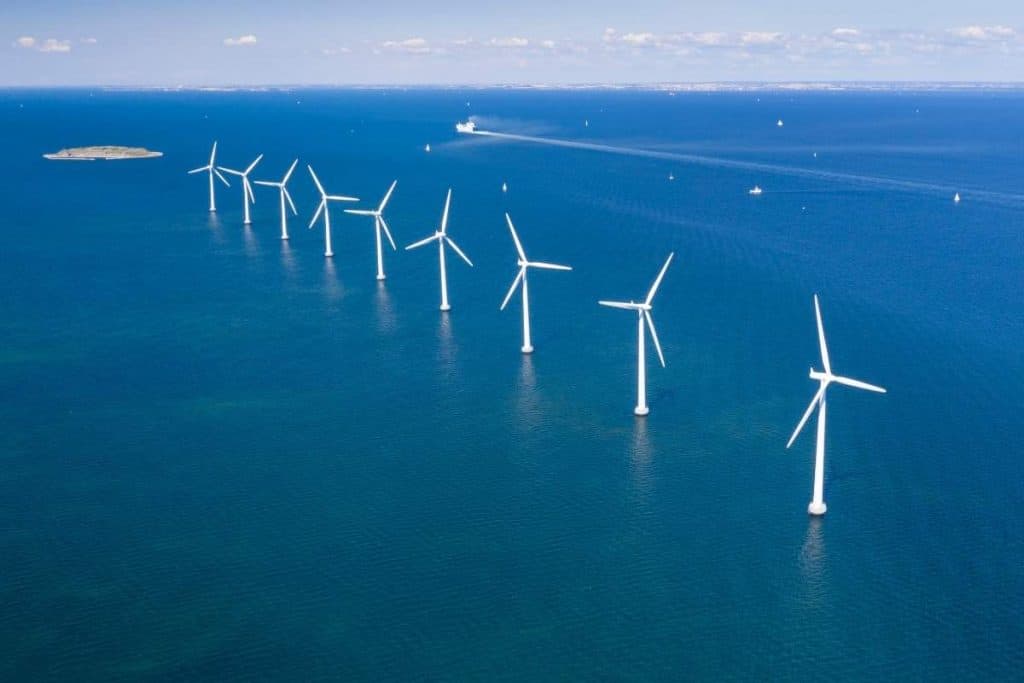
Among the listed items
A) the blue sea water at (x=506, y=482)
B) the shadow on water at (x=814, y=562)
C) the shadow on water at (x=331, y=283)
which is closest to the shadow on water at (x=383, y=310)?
the blue sea water at (x=506, y=482)

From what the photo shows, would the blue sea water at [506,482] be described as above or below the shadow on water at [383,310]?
below

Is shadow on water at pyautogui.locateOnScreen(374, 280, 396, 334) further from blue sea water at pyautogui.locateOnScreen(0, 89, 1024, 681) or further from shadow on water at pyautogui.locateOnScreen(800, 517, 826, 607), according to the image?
shadow on water at pyautogui.locateOnScreen(800, 517, 826, 607)

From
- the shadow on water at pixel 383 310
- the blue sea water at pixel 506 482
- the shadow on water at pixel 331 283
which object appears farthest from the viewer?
the shadow on water at pixel 331 283

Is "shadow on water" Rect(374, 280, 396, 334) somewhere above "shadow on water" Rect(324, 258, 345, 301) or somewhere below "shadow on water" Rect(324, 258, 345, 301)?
below

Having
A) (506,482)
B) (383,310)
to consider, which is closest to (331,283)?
(383,310)

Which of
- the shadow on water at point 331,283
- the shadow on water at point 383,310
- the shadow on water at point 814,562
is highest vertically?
the shadow on water at point 331,283

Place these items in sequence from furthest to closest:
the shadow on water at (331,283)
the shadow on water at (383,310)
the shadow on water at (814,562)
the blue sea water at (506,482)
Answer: the shadow on water at (331,283)
the shadow on water at (383,310)
the shadow on water at (814,562)
the blue sea water at (506,482)

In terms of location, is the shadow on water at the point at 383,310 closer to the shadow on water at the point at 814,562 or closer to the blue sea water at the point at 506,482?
the blue sea water at the point at 506,482

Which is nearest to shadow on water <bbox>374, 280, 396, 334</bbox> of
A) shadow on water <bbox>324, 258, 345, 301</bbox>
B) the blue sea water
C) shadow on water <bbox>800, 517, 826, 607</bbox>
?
the blue sea water

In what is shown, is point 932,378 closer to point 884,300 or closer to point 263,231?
point 884,300

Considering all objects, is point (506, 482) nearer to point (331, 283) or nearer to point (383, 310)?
point (383, 310)

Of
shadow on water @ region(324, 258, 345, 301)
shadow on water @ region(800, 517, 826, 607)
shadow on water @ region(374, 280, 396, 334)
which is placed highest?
shadow on water @ region(324, 258, 345, 301)
